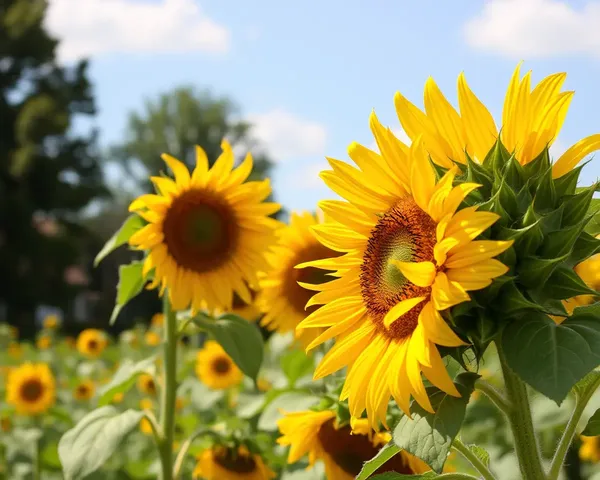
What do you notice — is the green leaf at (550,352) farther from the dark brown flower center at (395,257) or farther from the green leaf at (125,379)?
the green leaf at (125,379)

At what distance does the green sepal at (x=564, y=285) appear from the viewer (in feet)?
3.57

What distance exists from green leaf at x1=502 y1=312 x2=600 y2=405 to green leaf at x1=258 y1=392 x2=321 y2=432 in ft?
3.65

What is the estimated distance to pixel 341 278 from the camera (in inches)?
52.6

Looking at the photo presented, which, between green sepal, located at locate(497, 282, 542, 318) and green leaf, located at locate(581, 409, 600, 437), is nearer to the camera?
green sepal, located at locate(497, 282, 542, 318)

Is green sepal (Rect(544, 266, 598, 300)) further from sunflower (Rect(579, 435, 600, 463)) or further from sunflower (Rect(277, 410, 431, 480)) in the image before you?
sunflower (Rect(579, 435, 600, 463))

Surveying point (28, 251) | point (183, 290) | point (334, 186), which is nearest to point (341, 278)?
point (334, 186)

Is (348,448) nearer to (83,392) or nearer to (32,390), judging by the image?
(32,390)

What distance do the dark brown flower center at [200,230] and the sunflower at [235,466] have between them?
54 centimetres

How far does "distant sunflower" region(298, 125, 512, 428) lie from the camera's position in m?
1.08

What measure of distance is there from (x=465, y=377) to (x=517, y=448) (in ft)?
0.46

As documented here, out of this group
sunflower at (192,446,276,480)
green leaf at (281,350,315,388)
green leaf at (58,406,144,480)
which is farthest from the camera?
green leaf at (281,350,315,388)

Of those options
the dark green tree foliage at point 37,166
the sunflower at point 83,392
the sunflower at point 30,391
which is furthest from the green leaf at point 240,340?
the dark green tree foliage at point 37,166

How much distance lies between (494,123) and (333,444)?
2.80 ft

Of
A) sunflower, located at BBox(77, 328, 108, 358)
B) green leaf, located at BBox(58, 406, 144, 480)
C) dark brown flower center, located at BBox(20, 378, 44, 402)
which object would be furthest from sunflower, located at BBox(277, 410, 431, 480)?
sunflower, located at BBox(77, 328, 108, 358)
